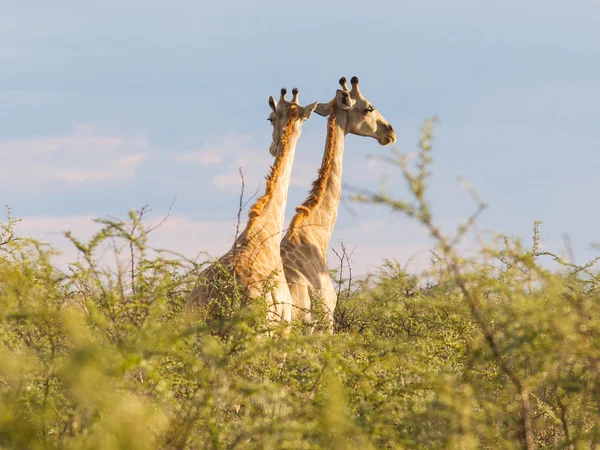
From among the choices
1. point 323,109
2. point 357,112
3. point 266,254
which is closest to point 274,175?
point 266,254

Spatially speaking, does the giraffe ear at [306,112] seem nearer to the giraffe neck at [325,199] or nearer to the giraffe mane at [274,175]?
the giraffe mane at [274,175]

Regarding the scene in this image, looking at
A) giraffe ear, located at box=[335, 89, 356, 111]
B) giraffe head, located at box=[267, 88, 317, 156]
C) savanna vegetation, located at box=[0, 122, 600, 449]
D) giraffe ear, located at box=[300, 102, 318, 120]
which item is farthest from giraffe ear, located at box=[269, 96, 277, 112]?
savanna vegetation, located at box=[0, 122, 600, 449]

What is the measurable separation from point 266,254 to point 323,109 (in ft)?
10.5

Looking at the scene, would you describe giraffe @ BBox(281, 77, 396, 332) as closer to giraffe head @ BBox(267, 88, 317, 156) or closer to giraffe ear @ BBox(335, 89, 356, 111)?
giraffe ear @ BBox(335, 89, 356, 111)

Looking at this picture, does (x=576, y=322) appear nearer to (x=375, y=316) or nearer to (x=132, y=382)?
(x=132, y=382)

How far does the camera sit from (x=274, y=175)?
26.8ft

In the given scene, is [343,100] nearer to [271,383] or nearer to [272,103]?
[272,103]

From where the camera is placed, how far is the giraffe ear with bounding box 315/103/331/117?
980cm

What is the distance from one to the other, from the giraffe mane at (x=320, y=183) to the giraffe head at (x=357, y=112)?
126 millimetres

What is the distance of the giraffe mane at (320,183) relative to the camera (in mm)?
9047

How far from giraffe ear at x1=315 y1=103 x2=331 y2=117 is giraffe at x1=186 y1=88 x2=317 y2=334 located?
2.61 feet

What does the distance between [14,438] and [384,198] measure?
6.07ft

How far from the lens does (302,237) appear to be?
345 inches

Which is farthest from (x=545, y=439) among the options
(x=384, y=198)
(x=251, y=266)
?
(x=384, y=198)
